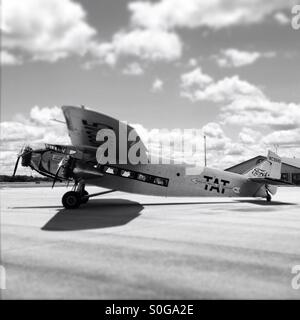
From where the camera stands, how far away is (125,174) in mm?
14141

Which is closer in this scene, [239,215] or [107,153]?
[239,215]

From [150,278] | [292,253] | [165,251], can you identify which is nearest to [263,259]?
[292,253]

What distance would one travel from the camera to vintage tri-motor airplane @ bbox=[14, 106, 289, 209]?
1283cm

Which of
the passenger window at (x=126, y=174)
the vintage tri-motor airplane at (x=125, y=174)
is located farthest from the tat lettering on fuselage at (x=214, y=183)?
the passenger window at (x=126, y=174)

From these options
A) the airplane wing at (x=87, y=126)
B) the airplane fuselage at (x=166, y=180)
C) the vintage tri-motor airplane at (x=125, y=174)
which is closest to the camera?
the airplane wing at (x=87, y=126)

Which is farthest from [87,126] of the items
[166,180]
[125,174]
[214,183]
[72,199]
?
[214,183]

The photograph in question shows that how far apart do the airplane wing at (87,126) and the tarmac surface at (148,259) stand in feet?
11.4

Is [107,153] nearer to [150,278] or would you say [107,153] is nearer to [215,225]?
[215,225]

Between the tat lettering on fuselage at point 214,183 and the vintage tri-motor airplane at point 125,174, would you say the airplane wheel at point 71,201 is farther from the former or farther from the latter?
the tat lettering on fuselage at point 214,183

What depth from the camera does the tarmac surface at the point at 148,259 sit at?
3.83m

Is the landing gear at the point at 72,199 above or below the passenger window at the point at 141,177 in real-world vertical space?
below

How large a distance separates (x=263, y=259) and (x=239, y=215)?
5934 millimetres

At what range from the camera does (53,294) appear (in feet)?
12.0

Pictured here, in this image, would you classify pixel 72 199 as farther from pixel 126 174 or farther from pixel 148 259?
pixel 148 259
